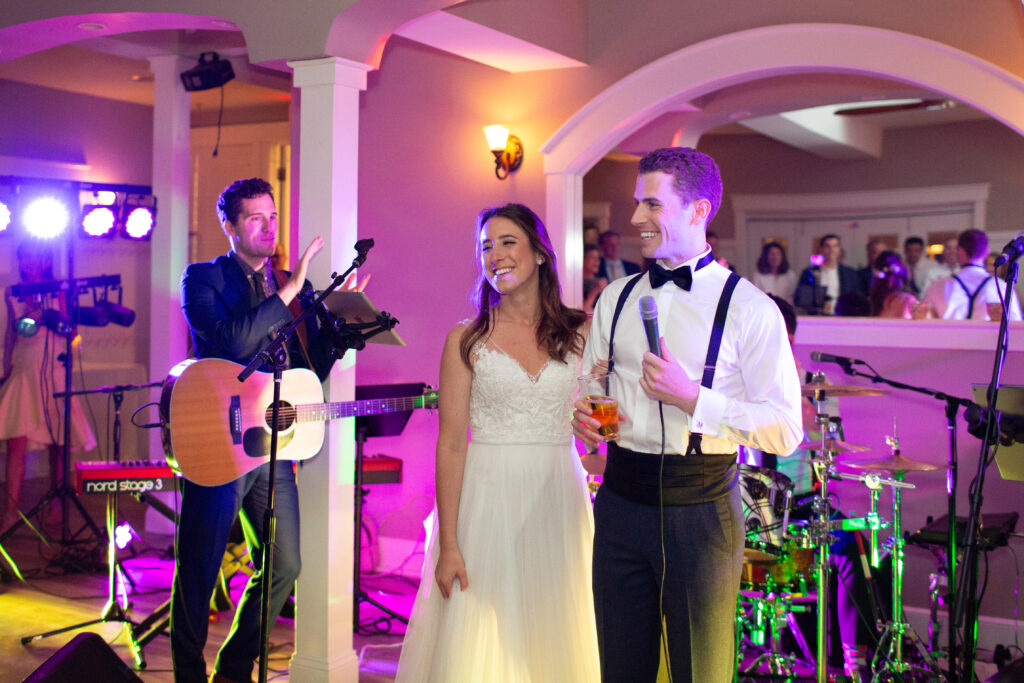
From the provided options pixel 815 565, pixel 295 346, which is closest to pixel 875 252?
pixel 815 565

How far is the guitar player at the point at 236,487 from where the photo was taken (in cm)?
358

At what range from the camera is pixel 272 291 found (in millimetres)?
3834

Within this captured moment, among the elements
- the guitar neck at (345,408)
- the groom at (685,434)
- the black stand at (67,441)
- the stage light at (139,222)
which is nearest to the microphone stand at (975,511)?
the groom at (685,434)

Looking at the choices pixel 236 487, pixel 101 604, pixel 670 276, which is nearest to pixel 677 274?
pixel 670 276

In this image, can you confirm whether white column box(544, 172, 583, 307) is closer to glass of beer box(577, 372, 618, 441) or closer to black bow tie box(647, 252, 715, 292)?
black bow tie box(647, 252, 715, 292)

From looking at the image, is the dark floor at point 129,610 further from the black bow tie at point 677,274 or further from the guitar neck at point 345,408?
the black bow tie at point 677,274

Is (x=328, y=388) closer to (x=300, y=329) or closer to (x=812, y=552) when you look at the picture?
(x=300, y=329)

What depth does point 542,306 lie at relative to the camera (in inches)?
124

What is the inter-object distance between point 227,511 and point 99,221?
13.3 feet

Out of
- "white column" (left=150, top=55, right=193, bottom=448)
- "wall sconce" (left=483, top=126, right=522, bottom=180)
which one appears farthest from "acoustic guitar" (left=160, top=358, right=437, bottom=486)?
"white column" (left=150, top=55, right=193, bottom=448)

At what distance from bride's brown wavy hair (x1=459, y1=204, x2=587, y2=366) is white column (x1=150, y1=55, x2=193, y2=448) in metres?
4.24

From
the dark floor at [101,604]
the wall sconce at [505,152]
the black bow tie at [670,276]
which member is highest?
the wall sconce at [505,152]

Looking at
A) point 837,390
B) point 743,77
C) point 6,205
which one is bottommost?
point 837,390

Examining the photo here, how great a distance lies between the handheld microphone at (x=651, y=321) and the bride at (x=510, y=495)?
0.76 m
